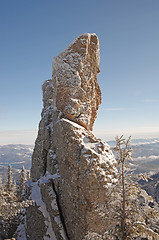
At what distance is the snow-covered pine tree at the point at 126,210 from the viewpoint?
8.62 metres

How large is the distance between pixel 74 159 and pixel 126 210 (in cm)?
555

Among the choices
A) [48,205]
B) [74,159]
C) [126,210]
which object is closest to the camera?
[126,210]

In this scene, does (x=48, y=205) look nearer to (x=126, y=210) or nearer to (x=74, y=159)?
(x=74, y=159)

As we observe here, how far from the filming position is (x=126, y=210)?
9.04 meters

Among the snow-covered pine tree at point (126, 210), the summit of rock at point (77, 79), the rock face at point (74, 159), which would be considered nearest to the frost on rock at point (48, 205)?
the rock face at point (74, 159)

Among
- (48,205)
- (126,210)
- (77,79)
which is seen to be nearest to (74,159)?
(126,210)

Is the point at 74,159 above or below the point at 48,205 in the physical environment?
above

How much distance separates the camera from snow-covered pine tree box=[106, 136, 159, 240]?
8.62 meters

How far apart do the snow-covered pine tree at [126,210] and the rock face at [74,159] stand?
831 millimetres

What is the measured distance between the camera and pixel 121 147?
9773 mm

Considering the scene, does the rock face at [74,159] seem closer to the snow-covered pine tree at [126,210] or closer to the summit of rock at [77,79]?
the summit of rock at [77,79]

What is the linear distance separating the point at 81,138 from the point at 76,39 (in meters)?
11.7

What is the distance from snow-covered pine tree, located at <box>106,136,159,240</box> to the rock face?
0.83 meters

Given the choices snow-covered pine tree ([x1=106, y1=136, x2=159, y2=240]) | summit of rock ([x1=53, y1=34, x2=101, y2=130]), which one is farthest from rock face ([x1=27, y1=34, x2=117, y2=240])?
snow-covered pine tree ([x1=106, y1=136, x2=159, y2=240])
